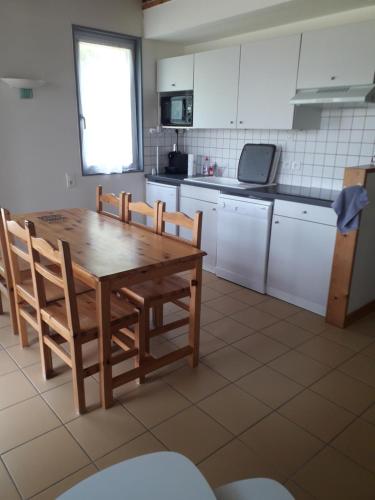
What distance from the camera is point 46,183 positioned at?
3.62 m

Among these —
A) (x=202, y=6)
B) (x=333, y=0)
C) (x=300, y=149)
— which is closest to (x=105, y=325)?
(x=300, y=149)

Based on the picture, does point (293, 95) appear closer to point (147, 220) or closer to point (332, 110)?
point (332, 110)

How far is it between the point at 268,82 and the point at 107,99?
5.30ft

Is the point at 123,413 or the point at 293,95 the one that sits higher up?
the point at 293,95

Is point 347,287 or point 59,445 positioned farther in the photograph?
point 347,287

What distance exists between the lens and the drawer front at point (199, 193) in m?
3.69

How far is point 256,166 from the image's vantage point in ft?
12.2

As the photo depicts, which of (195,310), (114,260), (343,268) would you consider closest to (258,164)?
(343,268)

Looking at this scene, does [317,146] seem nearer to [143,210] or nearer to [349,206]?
→ [349,206]

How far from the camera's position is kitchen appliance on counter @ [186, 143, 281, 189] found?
143 inches

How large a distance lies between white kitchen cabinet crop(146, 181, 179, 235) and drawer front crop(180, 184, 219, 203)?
0.12m

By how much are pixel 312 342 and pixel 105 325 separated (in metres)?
1.53

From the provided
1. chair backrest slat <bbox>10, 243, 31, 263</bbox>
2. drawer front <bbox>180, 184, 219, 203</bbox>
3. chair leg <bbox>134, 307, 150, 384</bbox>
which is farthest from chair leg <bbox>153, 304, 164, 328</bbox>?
drawer front <bbox>180, 184, 219, 203</bbox>

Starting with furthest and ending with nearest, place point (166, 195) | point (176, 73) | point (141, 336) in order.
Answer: point (166, 195) → point (176, 73) → point (141, 336)
